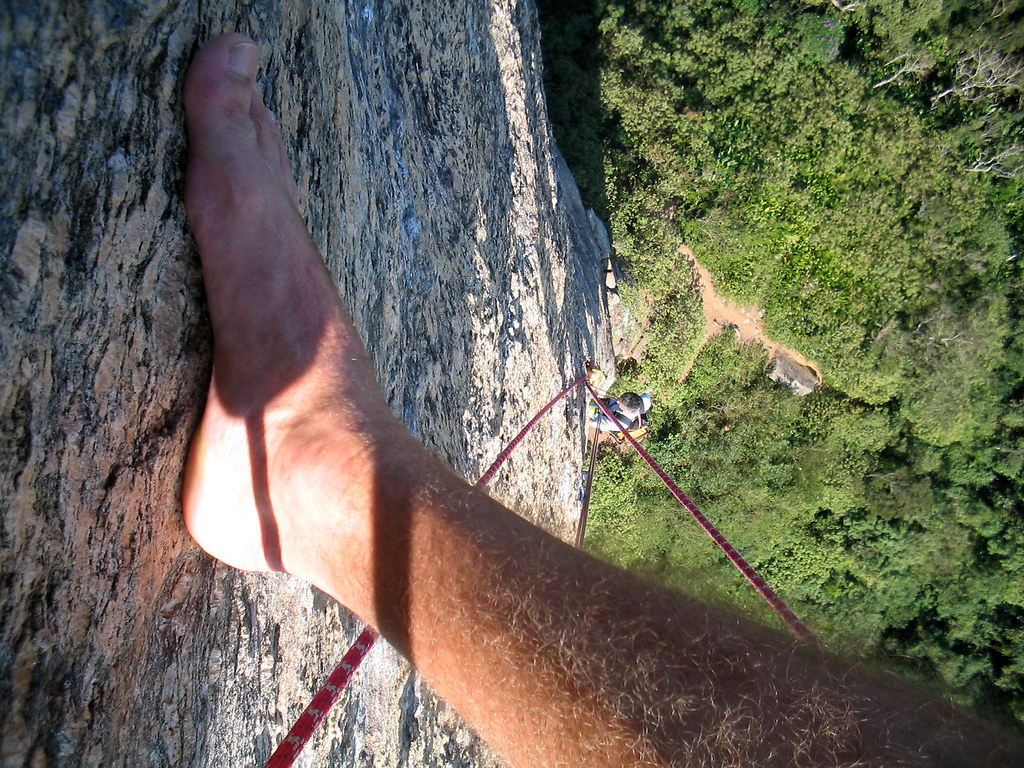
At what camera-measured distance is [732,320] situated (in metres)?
6.12

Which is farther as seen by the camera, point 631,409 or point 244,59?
point 631,409

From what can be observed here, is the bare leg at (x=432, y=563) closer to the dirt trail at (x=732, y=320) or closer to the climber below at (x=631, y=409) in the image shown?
the climber below at (x=631, y=409)

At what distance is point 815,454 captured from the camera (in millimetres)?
6223

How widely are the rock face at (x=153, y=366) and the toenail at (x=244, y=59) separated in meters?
0.07

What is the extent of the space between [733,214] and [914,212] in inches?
75.5

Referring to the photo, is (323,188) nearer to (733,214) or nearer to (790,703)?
(790,703)

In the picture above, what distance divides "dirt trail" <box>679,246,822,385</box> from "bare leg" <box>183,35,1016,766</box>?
17.0 ft

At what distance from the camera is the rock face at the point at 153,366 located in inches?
33.4

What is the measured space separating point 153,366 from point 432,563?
0.66 metres

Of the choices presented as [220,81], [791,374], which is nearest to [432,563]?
[220,81]

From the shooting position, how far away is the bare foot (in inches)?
46.2

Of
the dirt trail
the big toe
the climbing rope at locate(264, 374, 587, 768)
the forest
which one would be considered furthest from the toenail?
the dirt trail

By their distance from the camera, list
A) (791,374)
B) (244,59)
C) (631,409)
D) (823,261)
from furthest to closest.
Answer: (791,374) → (823,261) → (631,409) → (244,59)

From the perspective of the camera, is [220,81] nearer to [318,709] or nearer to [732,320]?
[318,709]
